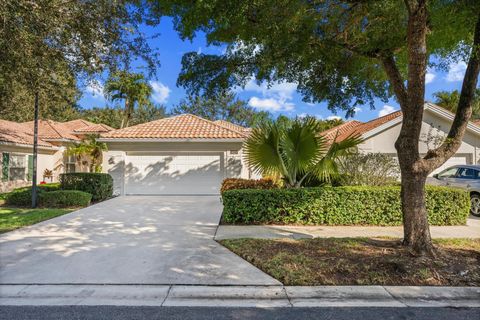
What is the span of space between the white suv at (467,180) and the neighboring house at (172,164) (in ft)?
28.5

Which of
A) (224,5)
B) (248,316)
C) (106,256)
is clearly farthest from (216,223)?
(224,5)

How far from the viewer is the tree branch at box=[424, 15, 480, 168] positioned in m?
5.15

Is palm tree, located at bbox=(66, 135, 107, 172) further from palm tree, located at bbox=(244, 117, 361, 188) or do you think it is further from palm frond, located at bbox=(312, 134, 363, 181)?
palm frond, located at bbox=(312, 134, 363, 181)

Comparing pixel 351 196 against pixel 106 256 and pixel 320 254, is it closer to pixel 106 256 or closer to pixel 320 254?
pixel 320 254

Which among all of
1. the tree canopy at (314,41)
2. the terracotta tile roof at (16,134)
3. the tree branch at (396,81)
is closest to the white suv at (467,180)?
the tree canopy at (314,41)

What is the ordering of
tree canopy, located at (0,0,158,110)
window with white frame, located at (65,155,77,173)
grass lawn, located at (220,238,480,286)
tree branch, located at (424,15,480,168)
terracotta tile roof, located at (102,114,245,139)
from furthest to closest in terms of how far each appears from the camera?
window with white frame, located at (65,155,77,173) < terracotta tile roof, located at (102,114,245,139) < tree canopy, located at (0,0,158,110) < tree branch, located at (424,15,480,168) < grass lawn, located at (220,238,480,286)

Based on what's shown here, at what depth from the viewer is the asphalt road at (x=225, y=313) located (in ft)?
11.3

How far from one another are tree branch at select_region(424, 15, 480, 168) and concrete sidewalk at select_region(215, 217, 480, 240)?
2.37 metres

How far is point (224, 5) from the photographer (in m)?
4.93

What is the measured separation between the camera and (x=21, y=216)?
30.4 ft

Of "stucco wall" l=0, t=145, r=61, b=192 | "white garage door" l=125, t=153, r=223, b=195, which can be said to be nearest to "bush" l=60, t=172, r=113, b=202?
"white garage door" l=125, t=153, r=223, b=195

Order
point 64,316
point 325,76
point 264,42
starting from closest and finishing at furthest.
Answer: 1. point 64,316
2. point 264,42
3. point 325,76

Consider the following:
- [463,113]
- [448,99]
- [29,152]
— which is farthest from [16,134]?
[448,99]

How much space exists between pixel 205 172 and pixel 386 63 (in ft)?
33.7
